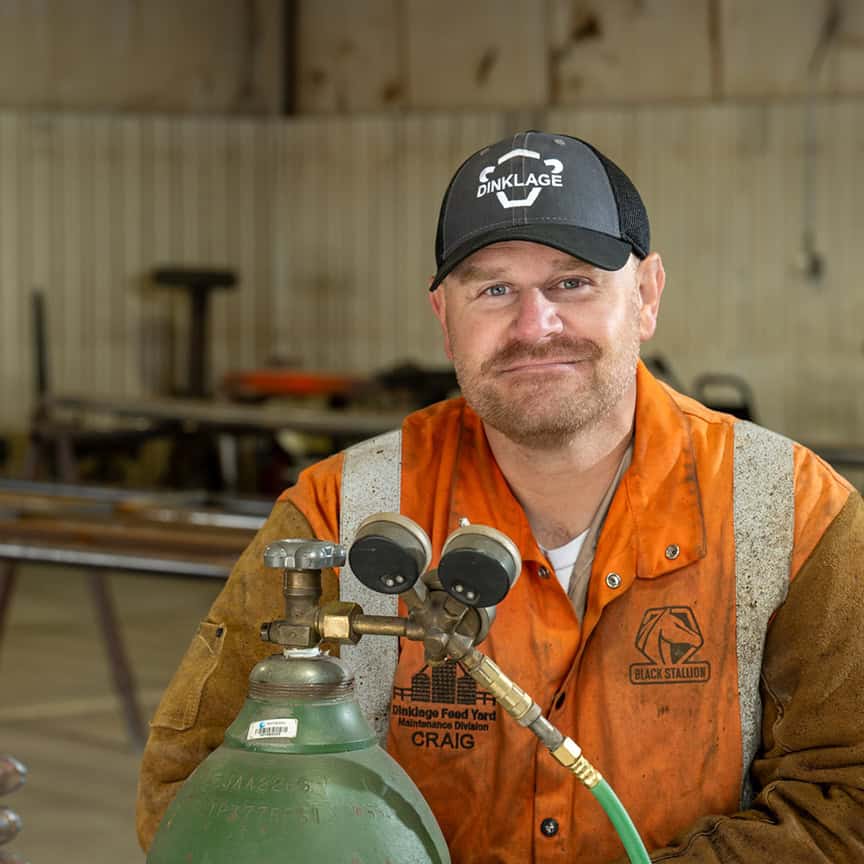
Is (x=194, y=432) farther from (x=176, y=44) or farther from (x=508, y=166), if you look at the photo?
(x=508, y=166)

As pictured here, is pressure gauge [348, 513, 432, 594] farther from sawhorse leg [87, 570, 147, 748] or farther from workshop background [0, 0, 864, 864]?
workshop background [0, 0, 864, 864]

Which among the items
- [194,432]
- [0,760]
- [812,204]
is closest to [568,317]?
[0,760]

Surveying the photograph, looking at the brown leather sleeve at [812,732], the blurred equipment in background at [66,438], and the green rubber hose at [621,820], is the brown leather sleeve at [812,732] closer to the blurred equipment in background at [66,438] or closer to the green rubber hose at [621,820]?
the green rubber hose at [621,820]

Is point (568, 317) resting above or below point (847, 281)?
above

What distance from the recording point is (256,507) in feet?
13.6

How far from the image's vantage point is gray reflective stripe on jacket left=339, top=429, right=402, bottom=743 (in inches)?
68.0

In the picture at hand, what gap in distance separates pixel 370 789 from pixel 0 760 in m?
0.59

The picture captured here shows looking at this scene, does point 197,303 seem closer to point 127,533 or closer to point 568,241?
point 127,533

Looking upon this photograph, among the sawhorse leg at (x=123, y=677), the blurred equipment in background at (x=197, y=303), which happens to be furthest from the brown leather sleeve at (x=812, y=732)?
the blurred equipment in background at (x=197, y=303)

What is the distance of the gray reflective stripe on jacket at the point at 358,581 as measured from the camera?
68.0 inches

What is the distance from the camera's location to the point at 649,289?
5.93ft

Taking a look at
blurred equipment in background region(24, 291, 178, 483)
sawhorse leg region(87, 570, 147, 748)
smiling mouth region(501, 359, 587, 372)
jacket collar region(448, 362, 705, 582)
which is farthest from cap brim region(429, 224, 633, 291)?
blurred equipment in background region(24, 291, 178, 483)

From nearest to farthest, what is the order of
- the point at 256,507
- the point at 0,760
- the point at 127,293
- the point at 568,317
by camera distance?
1. the point at 0,760
2. the point at 568,317
3. the point at 256,507
4. the point at 127,293

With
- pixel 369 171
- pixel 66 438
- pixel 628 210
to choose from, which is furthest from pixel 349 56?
pixel 628 210
